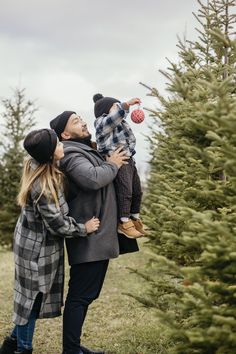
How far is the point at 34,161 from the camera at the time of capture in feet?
15.2

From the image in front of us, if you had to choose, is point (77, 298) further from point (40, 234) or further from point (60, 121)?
point (60, 121)

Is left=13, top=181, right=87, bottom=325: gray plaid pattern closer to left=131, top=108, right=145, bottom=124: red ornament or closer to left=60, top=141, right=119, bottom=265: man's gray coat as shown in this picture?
left=60, top=141, right=119, bottom=265: man's gray coat

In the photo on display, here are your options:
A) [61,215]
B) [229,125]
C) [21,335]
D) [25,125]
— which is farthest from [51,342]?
[25,125]

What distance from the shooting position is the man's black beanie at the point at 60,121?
4.81m

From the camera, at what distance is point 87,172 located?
4438mm

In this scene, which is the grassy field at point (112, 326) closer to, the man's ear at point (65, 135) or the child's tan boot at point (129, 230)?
the child's tan boot at point (129, 230)

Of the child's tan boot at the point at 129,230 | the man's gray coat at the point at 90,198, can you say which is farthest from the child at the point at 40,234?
the child's tan boot at the point at 129,230

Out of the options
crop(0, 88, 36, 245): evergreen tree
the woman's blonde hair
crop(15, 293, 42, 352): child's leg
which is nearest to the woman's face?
the woman's blonde hair

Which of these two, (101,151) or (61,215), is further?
(101,151)

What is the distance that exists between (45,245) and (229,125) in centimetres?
224

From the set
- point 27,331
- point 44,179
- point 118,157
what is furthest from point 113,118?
point 27,331

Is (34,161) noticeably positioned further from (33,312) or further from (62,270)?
(33,312)

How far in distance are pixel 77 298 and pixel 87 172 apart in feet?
3.71

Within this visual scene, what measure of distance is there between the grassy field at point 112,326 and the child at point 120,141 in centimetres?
45
